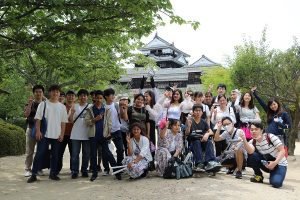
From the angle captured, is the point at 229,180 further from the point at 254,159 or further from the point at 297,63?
the point at 297,63

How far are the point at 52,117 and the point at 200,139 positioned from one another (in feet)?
9.89

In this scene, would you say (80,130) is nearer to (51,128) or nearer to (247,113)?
(51,128)

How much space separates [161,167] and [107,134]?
1.26 metres

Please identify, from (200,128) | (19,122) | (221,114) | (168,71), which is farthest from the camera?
(168,71)

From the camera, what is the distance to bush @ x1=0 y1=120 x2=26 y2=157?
1165cm

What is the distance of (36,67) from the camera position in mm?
15172

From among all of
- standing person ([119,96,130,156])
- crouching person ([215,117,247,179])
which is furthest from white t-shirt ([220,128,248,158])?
standing person ([119,96,130,156])

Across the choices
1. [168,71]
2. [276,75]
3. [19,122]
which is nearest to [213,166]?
[276,75]

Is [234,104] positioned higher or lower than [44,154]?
higher

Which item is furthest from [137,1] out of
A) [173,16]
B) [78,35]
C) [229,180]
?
[229,180]

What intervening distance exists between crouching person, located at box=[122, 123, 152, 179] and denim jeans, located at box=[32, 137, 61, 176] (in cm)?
137

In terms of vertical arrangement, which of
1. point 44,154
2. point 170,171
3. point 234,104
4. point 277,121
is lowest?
point 170,171

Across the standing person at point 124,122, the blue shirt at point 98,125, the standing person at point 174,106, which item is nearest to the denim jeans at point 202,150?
the standing person at point 174,106

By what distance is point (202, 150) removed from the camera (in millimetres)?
7273
